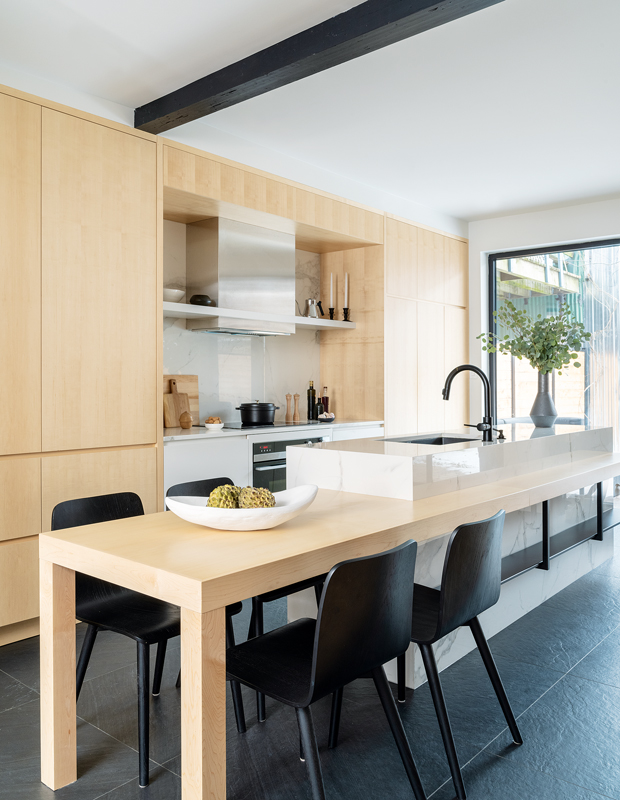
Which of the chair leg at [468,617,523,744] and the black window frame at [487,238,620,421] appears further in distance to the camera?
the black window frame at [487,238,620,421]

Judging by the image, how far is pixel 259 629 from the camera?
2396 mm

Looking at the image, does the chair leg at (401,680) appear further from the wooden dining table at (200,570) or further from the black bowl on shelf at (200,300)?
the black bowl on shelf at (200,300)

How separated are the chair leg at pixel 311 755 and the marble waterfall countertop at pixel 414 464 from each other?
0.99 meters

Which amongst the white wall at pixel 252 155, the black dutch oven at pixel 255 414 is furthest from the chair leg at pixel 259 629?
the white wall at pixel 252 155

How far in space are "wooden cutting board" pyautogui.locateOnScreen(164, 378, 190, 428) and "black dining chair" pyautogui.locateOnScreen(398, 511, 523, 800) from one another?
2.60 metres

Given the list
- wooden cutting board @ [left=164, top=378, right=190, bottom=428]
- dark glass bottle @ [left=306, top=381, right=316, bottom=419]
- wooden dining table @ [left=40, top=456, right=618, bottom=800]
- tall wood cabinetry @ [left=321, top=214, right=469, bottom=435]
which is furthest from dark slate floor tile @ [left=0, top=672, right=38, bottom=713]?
tall wood cabinetry @ [left=321, top=214, right=469, bottom=435]

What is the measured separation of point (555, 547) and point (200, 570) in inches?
93.5

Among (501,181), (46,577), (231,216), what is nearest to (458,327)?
(501,181)

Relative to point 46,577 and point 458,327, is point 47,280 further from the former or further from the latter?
point 458,327

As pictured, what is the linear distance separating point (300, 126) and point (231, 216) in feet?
2.38

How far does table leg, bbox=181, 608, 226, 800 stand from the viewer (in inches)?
55.7

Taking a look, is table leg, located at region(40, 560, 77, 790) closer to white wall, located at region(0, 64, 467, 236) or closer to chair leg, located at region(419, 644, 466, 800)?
chair leg, located at region(419, 644, 466, 800)

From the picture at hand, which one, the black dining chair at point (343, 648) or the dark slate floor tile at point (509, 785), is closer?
the black dining chair at point (343, 648)

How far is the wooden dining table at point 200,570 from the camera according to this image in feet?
4.69
